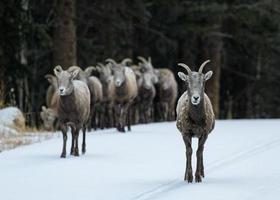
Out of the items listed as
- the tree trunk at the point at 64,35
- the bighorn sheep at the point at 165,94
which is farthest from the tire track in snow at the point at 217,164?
the bighorn sheep at the point at 165,94

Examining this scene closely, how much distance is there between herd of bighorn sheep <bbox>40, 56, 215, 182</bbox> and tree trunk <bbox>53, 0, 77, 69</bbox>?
0.66 m

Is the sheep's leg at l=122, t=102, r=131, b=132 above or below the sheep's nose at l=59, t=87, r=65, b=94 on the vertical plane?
below

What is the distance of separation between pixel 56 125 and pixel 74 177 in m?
12.7

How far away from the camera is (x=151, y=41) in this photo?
3803 cm

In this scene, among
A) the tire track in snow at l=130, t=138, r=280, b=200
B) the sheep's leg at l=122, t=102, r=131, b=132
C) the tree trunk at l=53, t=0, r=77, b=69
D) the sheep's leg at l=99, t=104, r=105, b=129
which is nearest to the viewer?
the tire track in snow at l=130, t=138, r=280, b=200

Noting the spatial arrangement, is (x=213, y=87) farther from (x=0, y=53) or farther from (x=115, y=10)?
(x=0, y=53)

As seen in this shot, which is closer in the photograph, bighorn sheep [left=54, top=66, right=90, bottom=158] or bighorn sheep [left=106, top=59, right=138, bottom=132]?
bighorn sheep [left=54, top=66, right=90, bottom=158]

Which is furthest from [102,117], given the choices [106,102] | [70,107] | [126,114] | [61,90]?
[61,90]

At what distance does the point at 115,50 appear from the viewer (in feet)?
111

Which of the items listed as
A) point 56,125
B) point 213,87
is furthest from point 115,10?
point 56,125

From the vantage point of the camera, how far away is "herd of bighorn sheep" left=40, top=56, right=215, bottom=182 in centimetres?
1285

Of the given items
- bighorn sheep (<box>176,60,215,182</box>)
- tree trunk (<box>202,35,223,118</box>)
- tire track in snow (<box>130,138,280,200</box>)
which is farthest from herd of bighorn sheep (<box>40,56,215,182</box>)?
tree trunk (<box>202,35,223,118</box>)

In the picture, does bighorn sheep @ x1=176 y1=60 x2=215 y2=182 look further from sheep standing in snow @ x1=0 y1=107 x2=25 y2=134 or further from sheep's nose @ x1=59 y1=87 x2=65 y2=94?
sheep standing in snow @ x1=0 y1=107 x2=25 y2=134

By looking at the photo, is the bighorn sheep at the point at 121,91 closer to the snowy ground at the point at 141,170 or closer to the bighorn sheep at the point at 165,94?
the snowy ground at the point at 141,170
